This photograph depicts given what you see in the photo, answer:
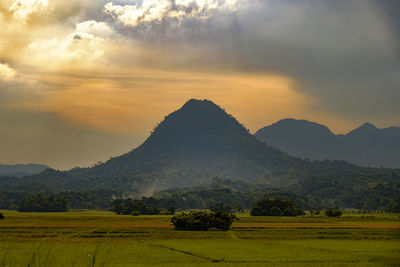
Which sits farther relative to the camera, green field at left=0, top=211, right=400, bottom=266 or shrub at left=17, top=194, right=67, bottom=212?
shrub at left=17, top=194, right=67, bottom=212

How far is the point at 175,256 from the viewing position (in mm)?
41781

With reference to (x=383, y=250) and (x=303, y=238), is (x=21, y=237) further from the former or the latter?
(x=383, y=250)

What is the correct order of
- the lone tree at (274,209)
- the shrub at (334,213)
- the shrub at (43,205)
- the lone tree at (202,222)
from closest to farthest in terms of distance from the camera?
1. the lone tree at (202,222)
2. the shrub at (334,213)
3. the lone tree at (274,209)
4. the shrub at (43,205)

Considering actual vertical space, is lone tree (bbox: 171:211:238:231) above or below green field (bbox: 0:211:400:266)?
above

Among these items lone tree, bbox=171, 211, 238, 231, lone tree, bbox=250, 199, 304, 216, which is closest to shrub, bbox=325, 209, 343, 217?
lone tree, bbox=250, 199, 304, 216

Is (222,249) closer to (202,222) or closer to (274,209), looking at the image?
(202,222)

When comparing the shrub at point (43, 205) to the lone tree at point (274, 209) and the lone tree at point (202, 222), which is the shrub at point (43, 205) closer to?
the lone tree at point (274, 209)

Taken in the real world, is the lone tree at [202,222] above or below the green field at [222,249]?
above

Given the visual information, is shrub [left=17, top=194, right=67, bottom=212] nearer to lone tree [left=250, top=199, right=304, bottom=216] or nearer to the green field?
lone tree [left=250, top=199, right=304, bottom=216]

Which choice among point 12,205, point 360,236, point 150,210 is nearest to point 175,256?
point 360,236

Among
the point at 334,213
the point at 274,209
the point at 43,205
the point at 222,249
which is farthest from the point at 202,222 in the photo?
the point at 43,205

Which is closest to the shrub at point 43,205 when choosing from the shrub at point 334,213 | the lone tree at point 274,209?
the lone tree at point 274,209

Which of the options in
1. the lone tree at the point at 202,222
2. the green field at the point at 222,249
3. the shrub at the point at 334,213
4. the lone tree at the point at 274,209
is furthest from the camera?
the lone tree at the point at 274,209

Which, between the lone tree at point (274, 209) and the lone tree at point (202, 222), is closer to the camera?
the lone tree at point (202, 222)
